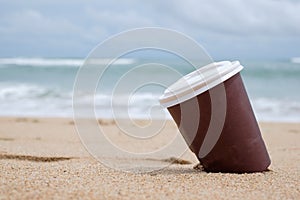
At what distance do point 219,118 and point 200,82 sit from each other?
11.4 inches

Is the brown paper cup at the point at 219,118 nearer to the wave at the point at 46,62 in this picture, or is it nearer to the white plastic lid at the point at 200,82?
the white plastic lid at the point at 200,82

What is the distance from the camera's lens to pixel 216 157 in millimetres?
3098

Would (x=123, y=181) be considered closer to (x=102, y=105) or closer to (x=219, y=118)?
(x=219, y=118)

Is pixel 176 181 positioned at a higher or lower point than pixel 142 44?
lower

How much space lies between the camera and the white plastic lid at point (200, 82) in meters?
2.89

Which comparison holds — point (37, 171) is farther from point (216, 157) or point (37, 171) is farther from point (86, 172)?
point (216, 157)

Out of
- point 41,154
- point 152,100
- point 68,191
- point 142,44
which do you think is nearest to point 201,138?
point 68,191

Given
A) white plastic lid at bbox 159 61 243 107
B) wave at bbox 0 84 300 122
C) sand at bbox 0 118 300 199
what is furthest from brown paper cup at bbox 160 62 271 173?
wave at bbox 0 84 300 122

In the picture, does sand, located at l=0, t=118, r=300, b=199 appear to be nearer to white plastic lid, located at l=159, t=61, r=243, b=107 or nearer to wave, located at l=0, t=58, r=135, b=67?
white plastic lid, located at l=159, t=61, r=243, b=107

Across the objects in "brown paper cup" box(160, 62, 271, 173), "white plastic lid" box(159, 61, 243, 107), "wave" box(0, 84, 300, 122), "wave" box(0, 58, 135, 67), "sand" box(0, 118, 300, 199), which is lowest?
"wave" box(0, 58, 135, 67)

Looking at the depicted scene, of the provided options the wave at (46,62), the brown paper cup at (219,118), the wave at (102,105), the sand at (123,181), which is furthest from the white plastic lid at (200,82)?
the wave at (46,62)

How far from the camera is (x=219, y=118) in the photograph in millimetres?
2965

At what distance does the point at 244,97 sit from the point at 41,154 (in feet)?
7.21

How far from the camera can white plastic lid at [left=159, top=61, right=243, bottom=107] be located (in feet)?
9.48
